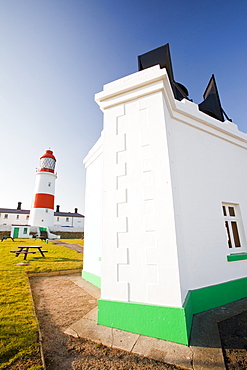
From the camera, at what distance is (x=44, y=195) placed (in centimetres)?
3147

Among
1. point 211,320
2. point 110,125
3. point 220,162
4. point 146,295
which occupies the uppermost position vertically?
point 110,125

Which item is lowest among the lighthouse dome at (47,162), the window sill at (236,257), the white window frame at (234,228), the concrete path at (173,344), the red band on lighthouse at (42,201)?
the concrete path at (173,344)

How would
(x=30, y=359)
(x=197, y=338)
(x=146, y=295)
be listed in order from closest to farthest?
1. (x=30, y=359)
2. (x=197, y=338)
3. (x=146, y=295)

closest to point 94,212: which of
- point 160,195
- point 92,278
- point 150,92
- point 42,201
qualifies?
point 92,278

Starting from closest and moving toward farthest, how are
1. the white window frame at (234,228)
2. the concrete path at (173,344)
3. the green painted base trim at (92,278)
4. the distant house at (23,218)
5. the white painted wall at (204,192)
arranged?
1. the concrete path at (173,344)
2. the white painted wall at (204,192)
3. the white window frame at (234,228)
4. the green painted base trim at (92,278)
5. the distant house at (23,218)

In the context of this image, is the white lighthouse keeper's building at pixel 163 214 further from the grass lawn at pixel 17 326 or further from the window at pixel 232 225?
the grass lawn at pixel 17 326

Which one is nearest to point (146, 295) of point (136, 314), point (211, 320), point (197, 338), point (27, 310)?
point (136, 314)

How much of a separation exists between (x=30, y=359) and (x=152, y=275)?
189 centimetres

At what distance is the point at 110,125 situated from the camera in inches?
157

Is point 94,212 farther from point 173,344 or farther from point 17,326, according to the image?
point 173,344

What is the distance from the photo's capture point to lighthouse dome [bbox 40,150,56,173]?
111ft

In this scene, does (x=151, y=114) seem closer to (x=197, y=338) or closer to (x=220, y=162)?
(x=220, y=162)

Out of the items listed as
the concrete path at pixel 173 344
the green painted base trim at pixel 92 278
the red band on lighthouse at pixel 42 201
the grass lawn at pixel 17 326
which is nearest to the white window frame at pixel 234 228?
the concrete path at pixel 173 344

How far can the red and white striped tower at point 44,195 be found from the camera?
30.3 meters
